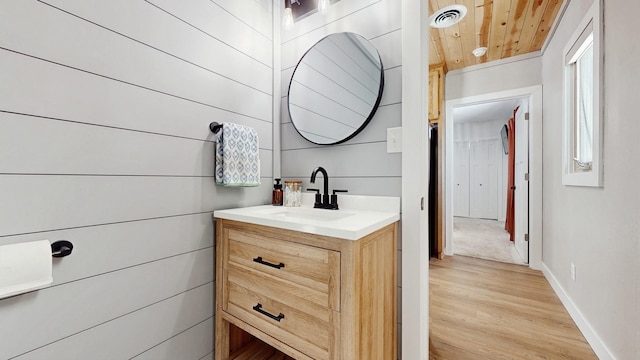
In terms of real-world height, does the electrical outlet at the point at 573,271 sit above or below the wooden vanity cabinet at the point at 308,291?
below

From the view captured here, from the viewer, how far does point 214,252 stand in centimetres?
133

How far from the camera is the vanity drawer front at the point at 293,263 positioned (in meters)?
0.88

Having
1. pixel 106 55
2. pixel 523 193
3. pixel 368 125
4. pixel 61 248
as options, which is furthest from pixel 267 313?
pixel 523 193

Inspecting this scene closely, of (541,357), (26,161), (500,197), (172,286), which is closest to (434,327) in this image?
(541,357)

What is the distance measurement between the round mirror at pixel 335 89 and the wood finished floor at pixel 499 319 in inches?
59.5

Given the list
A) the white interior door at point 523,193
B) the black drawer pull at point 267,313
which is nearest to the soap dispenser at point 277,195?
the black drawer pull at point 267,313

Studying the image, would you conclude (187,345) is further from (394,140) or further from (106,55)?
(394,140)

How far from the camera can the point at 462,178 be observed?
6.37m

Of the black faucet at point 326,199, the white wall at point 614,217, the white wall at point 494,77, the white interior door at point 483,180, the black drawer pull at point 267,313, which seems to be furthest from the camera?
the white interior door at point 483,180

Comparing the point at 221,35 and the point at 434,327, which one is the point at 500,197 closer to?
the point at 434,327

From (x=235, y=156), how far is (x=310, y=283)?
0.76 meters

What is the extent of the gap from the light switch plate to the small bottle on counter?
1.97 ft

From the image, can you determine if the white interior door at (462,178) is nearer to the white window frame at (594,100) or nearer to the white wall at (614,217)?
the white window frame at (594,100)

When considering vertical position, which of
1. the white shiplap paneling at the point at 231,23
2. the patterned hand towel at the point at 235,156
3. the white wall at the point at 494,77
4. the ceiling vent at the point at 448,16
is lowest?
the patterned hand towel at the point at 235,156
